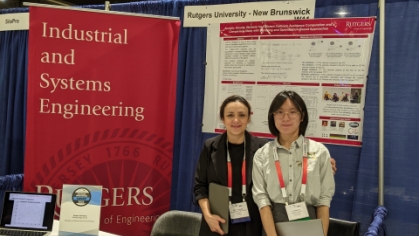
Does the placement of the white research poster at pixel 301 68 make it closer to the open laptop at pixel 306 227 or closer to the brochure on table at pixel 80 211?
the open laptop at pixel 306 227

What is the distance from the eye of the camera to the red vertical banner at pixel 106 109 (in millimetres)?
2186

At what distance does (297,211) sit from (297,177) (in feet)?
0.47

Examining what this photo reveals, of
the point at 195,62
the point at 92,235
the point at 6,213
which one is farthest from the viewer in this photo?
the point at 195,62

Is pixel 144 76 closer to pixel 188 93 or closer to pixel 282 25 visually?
pixel 188 93

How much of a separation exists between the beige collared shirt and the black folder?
0.55 feet

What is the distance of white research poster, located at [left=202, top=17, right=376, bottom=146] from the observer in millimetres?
2314

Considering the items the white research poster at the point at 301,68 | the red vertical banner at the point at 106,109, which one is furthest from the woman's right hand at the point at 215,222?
the white research poster at the point at 301,68

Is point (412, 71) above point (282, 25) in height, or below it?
below

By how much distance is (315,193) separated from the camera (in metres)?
1.56

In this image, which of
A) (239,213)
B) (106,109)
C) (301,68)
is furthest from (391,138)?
(106,109)

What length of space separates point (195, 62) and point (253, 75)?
1.63 ft

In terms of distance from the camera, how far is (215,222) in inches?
69.9

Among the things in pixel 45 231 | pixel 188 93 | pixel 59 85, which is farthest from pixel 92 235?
pixel 188 93

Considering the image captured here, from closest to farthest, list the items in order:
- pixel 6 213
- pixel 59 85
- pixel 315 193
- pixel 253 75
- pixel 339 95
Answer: pixel 315 193 → pixel 6 213 → pixel 59 85 → pixel 339 95 → pixel 253 75
